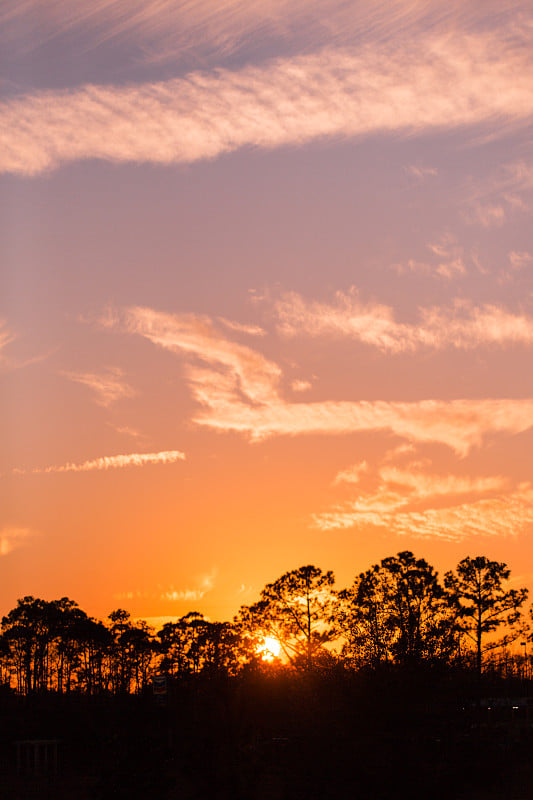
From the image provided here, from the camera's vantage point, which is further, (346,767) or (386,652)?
(386,652)

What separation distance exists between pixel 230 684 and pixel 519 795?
9.71 m

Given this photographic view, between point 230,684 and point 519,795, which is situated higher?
point 230,684

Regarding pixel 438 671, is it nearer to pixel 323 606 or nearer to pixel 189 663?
pixel 323 606

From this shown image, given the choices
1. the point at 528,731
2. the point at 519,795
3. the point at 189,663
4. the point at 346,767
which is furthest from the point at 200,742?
the point at 189,663

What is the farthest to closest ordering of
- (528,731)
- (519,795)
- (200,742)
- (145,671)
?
1. (145,671)
2. (528,731)
3. (519,795)
4. (200,742)

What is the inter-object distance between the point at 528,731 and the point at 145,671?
4316 cm

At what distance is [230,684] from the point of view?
23.8 m

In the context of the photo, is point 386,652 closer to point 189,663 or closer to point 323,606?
point 323,606

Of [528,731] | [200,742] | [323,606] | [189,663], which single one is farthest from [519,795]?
[189,663]

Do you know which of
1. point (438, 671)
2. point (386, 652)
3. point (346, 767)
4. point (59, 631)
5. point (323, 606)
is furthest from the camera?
point (59, 631)

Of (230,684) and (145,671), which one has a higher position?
(230,684)

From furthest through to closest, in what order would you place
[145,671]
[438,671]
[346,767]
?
[145,671] → [438,671] → [346,767]

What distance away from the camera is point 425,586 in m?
54.8

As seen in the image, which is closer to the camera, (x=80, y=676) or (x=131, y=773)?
(x=131, y=773)
